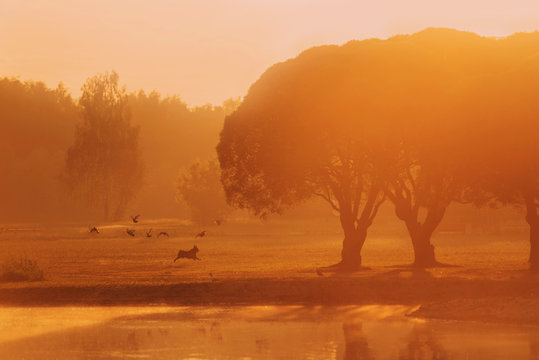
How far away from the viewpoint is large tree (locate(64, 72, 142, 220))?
143 metres

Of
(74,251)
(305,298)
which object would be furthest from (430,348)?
(74,251)

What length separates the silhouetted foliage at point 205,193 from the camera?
135750 mm

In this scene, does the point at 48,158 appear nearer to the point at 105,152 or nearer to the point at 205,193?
the point at 105,152

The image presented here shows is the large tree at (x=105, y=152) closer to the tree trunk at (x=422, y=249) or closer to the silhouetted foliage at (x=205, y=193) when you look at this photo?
the silhouetted foliage at (x=205, y=193)

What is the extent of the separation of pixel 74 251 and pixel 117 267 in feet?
62.8

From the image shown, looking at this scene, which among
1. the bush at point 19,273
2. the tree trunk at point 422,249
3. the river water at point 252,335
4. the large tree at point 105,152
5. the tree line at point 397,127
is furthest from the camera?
the large tree at point 105,152

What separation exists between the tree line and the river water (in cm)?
1395

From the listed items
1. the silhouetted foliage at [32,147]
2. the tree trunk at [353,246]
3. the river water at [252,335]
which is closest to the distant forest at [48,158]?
the silhouetted foliage at [32,147]

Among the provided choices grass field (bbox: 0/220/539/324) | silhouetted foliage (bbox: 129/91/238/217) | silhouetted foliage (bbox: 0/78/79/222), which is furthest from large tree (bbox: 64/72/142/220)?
grass field (bbox: 0/220/539/324)

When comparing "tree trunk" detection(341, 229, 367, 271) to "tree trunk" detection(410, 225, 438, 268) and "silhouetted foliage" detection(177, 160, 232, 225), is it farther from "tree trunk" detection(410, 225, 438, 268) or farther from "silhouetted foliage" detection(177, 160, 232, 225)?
"silhouetted foliage" detection(177, 160, 232, 225)

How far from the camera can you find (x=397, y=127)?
158 ft

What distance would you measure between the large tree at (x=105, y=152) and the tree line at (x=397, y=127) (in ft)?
299

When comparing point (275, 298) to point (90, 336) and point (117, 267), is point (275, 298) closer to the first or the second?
point (90, 336)

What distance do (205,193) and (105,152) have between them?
53.1ft
